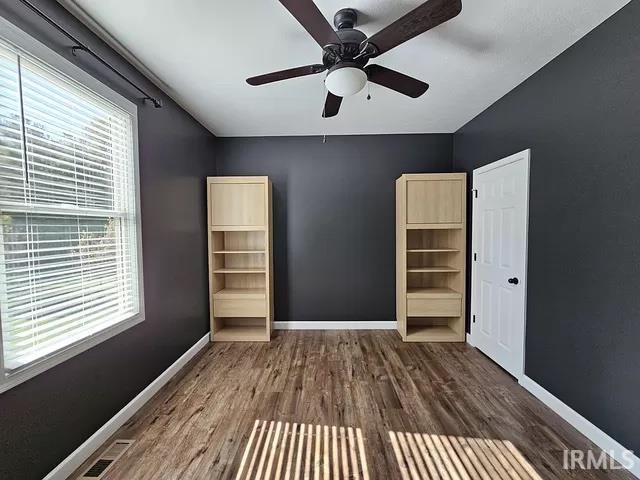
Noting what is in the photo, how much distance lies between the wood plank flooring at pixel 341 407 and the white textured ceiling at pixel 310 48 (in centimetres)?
263

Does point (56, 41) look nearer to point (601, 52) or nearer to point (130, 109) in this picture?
point (130, 109)

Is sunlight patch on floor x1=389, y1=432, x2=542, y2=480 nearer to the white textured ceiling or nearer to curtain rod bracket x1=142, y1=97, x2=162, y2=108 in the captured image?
the white textured ceiling

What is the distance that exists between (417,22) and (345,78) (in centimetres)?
46

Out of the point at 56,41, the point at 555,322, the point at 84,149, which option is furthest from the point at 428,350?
the point at 56,41

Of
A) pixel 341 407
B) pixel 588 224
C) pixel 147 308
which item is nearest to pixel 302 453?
pixel 341 407

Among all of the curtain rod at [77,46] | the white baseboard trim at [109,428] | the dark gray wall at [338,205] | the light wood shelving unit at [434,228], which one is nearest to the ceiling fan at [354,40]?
the curtain rod at [77,46]

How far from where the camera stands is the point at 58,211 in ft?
5.27

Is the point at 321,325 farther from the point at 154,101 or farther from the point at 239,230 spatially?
the point at 154,101

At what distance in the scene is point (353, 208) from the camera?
394cm

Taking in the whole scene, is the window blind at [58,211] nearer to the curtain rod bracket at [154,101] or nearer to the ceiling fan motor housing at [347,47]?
the curtain rod bracket at [154,101]

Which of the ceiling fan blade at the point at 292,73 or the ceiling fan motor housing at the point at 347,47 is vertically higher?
the ceiling fan motor housing at the point at 347,47

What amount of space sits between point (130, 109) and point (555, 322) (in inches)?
141

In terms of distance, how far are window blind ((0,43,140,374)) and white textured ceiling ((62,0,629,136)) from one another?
0.57m

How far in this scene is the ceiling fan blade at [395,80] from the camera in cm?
188
